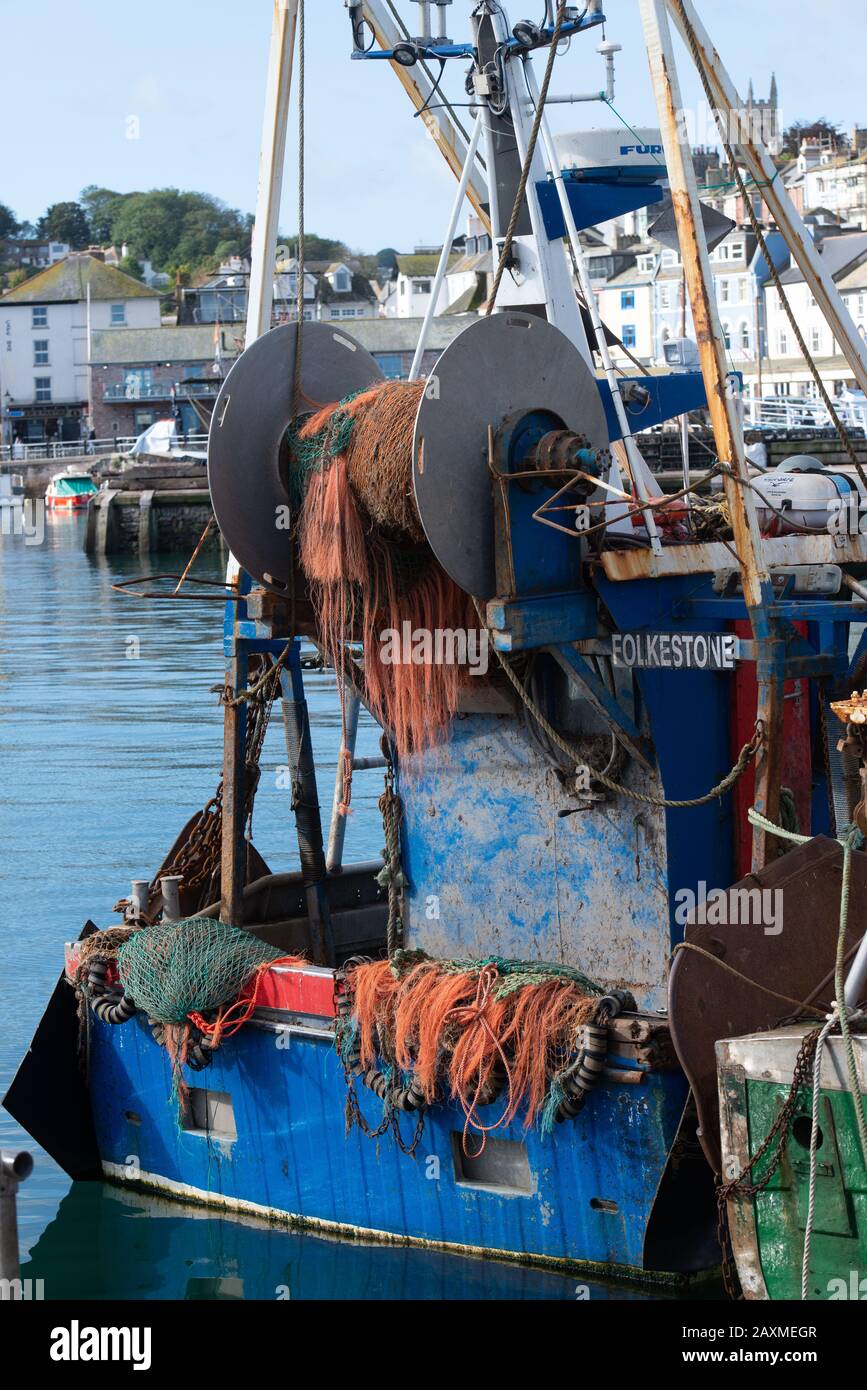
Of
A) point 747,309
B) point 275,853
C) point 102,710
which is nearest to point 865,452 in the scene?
point 102,710

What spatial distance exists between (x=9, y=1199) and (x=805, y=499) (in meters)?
5.73

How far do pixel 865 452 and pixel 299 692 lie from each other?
137 ft

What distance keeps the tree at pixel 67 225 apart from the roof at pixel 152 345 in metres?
87.4

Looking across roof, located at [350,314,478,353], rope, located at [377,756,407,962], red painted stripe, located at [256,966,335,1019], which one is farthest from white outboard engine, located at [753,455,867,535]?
roof, located at [350,314,478,353]

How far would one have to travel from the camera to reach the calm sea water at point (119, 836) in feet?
30.5

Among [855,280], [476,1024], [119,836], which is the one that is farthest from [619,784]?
[855,280]

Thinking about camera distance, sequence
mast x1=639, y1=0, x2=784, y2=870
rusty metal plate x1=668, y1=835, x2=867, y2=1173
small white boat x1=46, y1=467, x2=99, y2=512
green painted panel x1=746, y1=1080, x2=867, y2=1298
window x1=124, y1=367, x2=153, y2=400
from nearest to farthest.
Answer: green painted panel x1=746, y1=1080, x2=867, y2=1298 < rusty metal plate x1=668, y1=835, x2=867, y2=1173 < mast x1=639, y1=0, x2=784, y2=870 < small white boat x1=46, y1=467, x2=99, y2=512 < window x1=124, y1=367, x2=153, y2=400

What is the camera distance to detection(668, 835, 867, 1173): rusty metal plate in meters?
7.32

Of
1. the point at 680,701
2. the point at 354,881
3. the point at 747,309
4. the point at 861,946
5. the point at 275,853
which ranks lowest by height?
the point at 275,853

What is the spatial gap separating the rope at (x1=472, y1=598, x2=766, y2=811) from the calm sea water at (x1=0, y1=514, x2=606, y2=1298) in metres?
2.21

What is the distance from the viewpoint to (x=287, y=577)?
9.54 m

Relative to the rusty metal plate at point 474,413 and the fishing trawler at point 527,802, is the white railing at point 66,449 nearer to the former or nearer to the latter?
the fishing trawler at point 527,802

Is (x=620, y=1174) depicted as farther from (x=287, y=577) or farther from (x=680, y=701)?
(x=287, y=577)

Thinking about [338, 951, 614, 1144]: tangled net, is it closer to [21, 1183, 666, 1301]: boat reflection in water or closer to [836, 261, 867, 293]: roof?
[21, 1183, 666, 1301]: boat reflection in water
